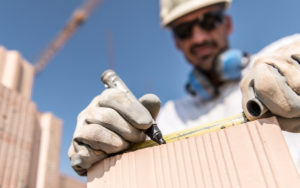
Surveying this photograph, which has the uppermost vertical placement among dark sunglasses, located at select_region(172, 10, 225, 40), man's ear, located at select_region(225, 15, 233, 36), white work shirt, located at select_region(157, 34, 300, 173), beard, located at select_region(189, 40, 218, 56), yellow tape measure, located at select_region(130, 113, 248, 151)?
man's ear, located at select_region(225, 15, 233, 36)

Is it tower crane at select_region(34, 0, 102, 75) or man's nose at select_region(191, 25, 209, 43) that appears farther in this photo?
tower crane at select_region(34, 0, 102, 75)

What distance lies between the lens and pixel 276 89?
24.9 inches

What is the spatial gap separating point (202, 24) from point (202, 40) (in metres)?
0.20

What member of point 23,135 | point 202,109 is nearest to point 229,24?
point 202,109

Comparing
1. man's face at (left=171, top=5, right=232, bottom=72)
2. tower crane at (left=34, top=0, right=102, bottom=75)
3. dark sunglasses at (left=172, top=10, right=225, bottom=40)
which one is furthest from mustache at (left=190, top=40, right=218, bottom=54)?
tower crane at (left=34, top=0, right=102, bottom=75)

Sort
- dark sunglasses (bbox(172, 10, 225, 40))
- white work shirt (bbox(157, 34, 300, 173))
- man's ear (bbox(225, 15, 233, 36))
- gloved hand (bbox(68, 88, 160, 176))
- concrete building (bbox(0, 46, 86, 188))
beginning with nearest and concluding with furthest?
gloved hand (bbox(68, 88, 160, 176)) < concrete building (bbox(0, 46, 86, 188)) < white work shirt (bbox(157, 34, 300, 173)) < dark sunglasses (bbox(172, 10, 225, 40)) < man's ear (bbox(225, 15, 233, 36))

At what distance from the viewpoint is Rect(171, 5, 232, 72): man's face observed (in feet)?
8.68

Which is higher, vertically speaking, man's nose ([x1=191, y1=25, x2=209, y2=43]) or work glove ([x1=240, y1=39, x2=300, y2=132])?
man's nose ([x1=191, y1=25, x2=209, y2=43])

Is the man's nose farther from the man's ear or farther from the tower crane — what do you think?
the tower crane

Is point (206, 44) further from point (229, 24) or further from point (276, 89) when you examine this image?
point (276, 89)

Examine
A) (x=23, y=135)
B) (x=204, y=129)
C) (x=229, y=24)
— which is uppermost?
(x=229, y=24)

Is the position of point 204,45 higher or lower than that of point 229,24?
lower

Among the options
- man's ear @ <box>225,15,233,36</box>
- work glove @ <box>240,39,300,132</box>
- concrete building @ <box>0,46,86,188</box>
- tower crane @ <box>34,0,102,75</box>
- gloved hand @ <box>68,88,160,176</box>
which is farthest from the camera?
tower crane @ <box>34,0,102,75</box>

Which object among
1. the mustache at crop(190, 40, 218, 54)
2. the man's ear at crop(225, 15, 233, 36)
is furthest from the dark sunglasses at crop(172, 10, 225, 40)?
the man's ear at crop(225, 15, 233, 36)
